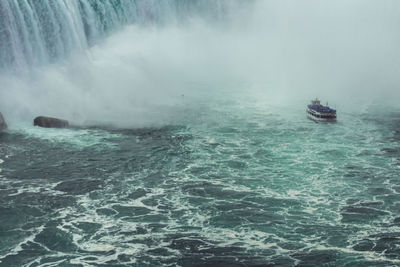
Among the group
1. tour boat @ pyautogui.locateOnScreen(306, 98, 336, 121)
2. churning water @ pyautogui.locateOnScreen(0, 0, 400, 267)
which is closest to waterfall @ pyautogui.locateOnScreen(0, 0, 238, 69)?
churning water @ pyautogui.locateOnScreen(0, 0, 400, 267)

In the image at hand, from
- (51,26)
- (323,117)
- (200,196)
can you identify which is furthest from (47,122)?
(323,117)

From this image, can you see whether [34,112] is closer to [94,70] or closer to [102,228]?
[94,70]

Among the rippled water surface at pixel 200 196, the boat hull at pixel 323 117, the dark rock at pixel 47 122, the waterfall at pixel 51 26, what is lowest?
the rippled water surface at pixel 200 196

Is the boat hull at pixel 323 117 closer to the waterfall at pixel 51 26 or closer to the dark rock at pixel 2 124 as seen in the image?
the waterfall at pixel 51 26

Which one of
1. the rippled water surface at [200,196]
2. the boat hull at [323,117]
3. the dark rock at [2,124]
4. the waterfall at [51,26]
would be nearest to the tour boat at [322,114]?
the boat hull at [323,117]

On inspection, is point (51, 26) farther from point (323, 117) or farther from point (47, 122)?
point (323, 117)

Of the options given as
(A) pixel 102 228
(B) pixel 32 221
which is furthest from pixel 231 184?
(B) pixel 32 221
